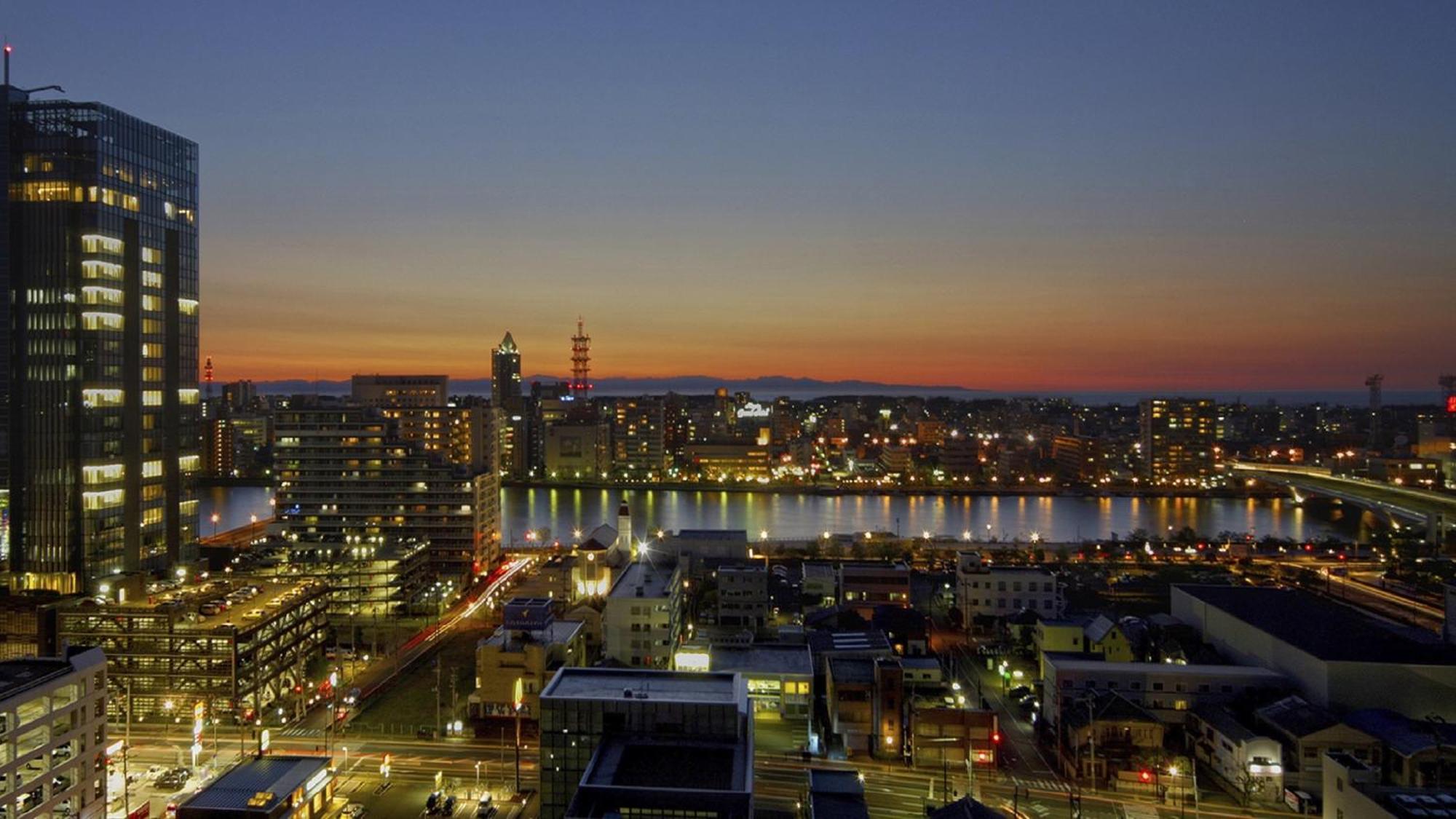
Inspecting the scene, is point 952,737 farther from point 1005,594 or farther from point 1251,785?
point 1005,594

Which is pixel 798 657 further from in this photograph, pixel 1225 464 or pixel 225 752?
pixel 1225 464

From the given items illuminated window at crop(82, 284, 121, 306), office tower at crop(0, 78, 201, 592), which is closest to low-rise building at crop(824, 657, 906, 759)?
office tower at crop(0, 78, 201, 592)

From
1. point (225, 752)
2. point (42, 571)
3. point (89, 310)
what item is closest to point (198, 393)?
point (89, 310)

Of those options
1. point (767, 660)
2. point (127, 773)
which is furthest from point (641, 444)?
point (127, 773)

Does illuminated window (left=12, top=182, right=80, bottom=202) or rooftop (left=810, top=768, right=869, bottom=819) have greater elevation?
illuminated window (left=12, top=182, right=80, bottom=202)

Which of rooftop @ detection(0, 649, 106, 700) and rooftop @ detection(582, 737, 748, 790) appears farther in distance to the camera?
rooftop @ detection(0, 649, 106, 700)

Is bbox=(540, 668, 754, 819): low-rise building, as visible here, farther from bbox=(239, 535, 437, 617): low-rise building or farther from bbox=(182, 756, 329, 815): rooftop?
bbox=(239, 535, 437, 617): low-rise building
